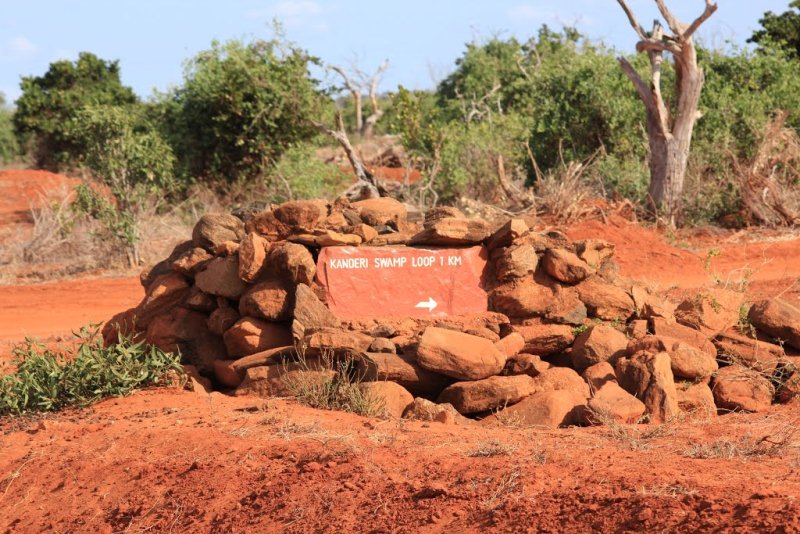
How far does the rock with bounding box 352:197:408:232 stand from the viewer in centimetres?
734

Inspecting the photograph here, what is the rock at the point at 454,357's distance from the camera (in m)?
5.87

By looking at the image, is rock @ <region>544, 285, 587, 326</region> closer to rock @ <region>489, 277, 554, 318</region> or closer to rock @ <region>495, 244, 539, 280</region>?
rock @ <region>489, 277, 554, 318</region>

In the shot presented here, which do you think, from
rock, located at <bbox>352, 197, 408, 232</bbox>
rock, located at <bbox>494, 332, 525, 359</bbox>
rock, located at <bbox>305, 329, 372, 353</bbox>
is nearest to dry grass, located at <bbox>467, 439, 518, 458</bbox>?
rock, located at <bbox>305, 329, 372, 353</bbox>

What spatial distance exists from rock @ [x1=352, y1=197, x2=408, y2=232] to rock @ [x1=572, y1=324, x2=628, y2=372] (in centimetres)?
173

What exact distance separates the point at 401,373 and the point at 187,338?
67.7 inches

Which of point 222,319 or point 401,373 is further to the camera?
point 222,319

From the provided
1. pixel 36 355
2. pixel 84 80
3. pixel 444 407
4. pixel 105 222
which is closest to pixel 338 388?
pixel 444 407

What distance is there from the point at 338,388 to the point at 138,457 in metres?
1.32

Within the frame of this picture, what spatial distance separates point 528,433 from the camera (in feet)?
16.4

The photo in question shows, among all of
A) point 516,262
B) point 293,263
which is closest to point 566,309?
point 516,262

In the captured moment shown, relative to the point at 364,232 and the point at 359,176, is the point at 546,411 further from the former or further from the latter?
the point at 359,176

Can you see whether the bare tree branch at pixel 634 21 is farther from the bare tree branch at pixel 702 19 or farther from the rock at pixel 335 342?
the rock at pixel 335 342

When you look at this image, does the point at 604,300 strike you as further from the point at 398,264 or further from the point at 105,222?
the point at 105,222

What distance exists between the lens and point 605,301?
6863 millimetres
